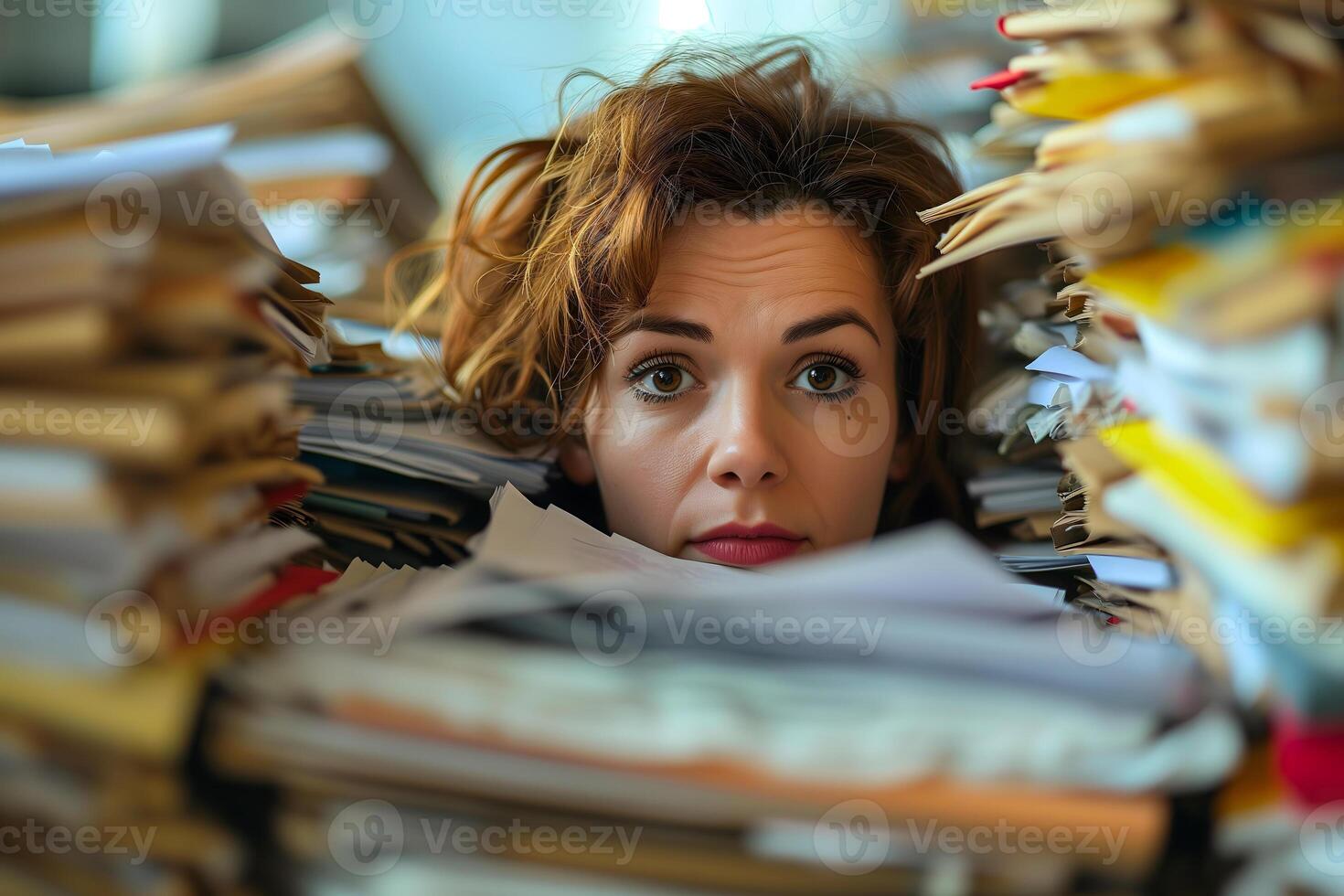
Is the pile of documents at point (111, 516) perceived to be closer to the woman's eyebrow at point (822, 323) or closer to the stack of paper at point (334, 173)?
the woman's eyebrow at point (822, 323)

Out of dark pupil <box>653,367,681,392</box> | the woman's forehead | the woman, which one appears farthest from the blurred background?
dark pupil <box>653,367,681,392</box>

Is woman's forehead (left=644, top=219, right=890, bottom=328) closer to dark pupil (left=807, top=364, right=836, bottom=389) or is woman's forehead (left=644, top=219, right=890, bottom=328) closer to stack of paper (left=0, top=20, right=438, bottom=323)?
dark pupil (left=807, top=364, right=836, bottom=389)

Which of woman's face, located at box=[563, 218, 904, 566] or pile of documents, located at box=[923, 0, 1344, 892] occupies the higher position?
pile of documents, located at box=[923, 0, 1344, 892]

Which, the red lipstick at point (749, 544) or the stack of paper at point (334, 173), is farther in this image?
the stack of paper at point (334, 173)

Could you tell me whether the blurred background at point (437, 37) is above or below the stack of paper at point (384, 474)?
below

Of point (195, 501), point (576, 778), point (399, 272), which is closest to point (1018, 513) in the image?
point (576, 778)

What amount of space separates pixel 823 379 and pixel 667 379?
0.54ft

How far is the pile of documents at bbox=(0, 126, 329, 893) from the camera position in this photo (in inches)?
19.4

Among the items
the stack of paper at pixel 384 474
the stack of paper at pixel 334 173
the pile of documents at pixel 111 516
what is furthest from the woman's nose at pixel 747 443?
the stack of paper at pixel 334 173

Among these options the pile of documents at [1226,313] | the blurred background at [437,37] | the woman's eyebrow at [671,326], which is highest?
the pile of documents at [1226,313]

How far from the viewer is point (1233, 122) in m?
0.49

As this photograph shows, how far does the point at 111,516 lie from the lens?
1.59 ft

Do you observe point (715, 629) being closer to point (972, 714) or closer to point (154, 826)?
point (972, 714)

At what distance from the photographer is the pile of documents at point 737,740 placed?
1.55ft
